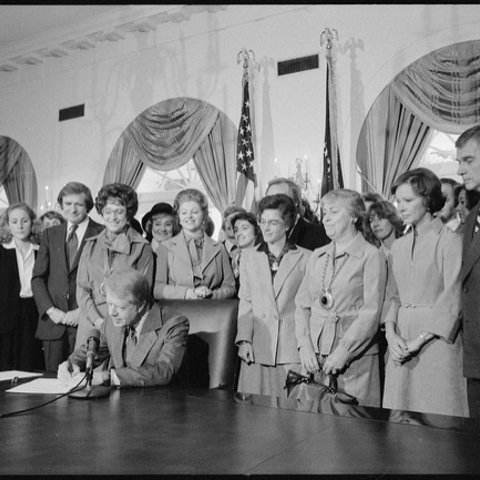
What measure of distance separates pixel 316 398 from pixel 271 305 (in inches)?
45.0

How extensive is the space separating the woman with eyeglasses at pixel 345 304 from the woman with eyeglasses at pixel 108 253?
1084 millimetres

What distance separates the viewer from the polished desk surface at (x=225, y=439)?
118cm

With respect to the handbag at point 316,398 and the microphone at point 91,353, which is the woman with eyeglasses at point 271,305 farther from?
the microphone at point 91,353

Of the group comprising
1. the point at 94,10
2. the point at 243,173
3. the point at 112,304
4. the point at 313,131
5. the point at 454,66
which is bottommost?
the point at 112,304

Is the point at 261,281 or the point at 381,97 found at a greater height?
the point at 381,97

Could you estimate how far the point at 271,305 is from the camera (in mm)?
3064

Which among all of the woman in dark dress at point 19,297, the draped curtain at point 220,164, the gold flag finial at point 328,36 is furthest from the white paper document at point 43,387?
the gold flag finial at point 328,36

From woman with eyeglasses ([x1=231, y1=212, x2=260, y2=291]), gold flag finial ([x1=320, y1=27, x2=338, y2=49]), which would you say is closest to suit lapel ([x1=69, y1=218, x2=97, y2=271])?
woman with eyeglasses ([x1=231, y1=212, x2=260, y2=291])

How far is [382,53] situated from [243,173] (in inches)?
79.0

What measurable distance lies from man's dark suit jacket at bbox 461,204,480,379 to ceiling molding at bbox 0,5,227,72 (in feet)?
18.9

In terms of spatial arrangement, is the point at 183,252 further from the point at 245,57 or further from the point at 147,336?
the point at 245,57

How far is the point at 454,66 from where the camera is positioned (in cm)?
564

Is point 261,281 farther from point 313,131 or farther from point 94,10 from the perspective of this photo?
point 94,10

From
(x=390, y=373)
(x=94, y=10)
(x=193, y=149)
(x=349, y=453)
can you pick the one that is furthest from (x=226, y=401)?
(x=94, y=10)
